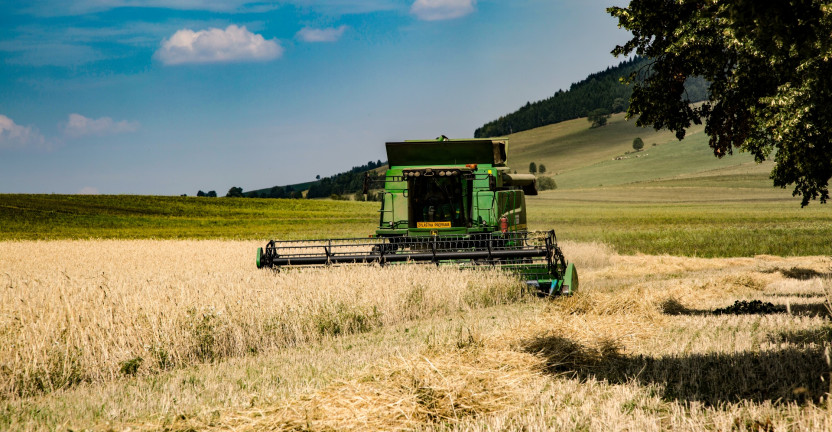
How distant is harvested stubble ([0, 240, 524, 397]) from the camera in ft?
20.7

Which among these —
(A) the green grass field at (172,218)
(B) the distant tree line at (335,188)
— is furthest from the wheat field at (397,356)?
(B) the distant tree line at (335,188)

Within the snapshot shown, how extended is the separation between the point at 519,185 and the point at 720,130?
5186 millimetres

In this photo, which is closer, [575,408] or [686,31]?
[575,408]

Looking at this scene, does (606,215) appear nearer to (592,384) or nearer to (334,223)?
(334,223)

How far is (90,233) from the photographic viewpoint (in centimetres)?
3192

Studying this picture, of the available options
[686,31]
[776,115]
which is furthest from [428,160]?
[776,115]

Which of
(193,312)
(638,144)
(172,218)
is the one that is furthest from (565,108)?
(193,312)

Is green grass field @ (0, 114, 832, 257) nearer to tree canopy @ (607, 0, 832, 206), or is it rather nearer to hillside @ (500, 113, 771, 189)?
hillside @ (500, 113, 771, 189)

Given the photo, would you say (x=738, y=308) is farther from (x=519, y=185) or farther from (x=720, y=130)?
(x=519, y=185)

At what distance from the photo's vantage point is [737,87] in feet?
35.2

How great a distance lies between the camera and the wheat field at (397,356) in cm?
458

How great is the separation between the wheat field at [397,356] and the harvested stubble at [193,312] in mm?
24

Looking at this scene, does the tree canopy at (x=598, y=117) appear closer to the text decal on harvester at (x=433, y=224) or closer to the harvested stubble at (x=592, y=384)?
the text decal on harvester at (x=433, y=224)

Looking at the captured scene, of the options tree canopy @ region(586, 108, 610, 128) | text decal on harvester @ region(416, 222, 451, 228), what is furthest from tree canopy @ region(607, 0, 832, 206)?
tree canopy @ region(586, 108, 610, 128)
